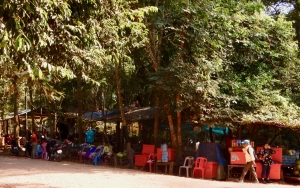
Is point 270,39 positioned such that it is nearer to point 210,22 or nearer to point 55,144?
point 210,22

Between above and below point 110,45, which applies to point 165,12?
above

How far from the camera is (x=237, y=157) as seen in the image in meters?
13.2

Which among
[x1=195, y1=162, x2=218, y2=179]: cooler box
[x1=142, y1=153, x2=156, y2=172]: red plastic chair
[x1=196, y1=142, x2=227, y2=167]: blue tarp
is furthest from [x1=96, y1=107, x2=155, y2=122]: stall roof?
[x1=195, y1=162, x2=218, y2=179]: cooler box

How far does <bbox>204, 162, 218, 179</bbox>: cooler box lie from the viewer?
13398mm

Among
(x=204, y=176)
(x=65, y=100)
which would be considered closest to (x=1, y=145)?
(x=65, y=100)

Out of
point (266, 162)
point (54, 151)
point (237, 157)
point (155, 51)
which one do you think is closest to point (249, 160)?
point (266, 162)

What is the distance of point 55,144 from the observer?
1866cm

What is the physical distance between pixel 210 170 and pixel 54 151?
8.24 meters

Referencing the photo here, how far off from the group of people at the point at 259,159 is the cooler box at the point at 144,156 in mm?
3953

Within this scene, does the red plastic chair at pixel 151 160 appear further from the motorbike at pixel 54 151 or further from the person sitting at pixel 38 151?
the person sitting at pixel 38 151

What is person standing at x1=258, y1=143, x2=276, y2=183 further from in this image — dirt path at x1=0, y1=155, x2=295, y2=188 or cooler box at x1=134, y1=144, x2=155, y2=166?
cooler box at x1=134, y1=144, x2=155, y2=166

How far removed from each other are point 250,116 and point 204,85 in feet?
6.21

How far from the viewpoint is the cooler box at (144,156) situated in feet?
50.7

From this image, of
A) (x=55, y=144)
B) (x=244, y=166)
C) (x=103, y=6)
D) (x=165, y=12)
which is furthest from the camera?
(x=55, y=144)
